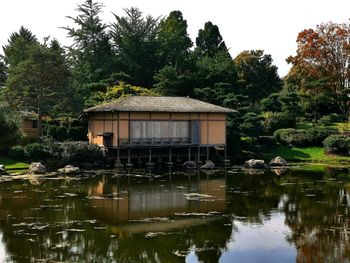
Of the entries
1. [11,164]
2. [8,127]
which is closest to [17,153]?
[11,164]

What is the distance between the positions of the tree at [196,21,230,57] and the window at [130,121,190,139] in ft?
126

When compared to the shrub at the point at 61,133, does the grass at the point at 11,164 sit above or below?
below

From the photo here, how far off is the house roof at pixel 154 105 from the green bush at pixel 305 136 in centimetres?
799

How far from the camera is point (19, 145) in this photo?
1647 inches

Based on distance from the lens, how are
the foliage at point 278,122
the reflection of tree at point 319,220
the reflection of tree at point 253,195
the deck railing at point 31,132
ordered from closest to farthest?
the reflection of tree at point 319,220
the reflection of tree at point 253,195
the deck railing at point 31,132
the foliage at point 278,122

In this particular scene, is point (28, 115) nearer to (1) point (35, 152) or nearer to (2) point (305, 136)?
(1) point (35, 152)

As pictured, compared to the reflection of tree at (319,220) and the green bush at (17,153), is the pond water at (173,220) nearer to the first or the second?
the reflection of tree at (319,220)

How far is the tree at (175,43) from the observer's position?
70.6 m

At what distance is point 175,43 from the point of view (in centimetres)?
7381

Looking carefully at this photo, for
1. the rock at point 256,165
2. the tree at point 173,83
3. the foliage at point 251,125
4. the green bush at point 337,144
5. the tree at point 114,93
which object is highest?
the tree at point 173,83

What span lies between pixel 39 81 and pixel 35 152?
8653mm

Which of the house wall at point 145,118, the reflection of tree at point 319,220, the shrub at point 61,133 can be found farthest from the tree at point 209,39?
the reflection of tree at point 319,220

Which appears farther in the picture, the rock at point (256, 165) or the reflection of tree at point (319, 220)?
the rock at point (256, 165)

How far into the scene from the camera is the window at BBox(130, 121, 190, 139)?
4216 cm
